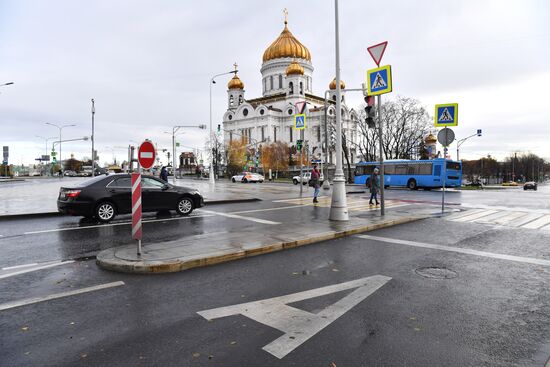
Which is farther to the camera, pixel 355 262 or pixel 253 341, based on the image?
pixel 355 262

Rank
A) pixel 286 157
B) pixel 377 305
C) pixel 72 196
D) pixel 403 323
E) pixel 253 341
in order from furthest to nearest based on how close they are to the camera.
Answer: pixel 286 157 < pixel 72 196 < pixel 377 305 < pixel 403 323 < pixel 253 341

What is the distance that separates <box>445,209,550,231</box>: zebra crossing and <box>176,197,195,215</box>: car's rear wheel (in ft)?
30.6

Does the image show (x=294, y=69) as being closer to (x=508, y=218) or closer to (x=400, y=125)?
(x=400, y=125)

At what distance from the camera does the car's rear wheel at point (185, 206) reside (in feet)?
43.0

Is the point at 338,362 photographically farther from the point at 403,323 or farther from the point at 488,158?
the point at 488,158

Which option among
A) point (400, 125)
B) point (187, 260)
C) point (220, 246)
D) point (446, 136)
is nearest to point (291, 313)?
point (187, 260)

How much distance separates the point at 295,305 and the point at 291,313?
254 mm

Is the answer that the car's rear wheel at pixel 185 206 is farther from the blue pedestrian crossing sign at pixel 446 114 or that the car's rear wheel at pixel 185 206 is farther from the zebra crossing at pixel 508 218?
the blue pedestrian crossing sign at pixel 446 114

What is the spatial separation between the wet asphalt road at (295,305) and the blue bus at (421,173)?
89.2ft

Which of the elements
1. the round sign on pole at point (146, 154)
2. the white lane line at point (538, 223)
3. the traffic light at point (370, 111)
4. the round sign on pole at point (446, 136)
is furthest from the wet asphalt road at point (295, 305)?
the round sign on pole at point (446, 136)

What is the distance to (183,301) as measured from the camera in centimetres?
449

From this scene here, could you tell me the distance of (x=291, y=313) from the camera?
13.4 feet

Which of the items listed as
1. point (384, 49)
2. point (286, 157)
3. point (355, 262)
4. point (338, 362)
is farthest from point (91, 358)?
point (286, 157)

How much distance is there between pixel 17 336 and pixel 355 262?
4.98 metres
